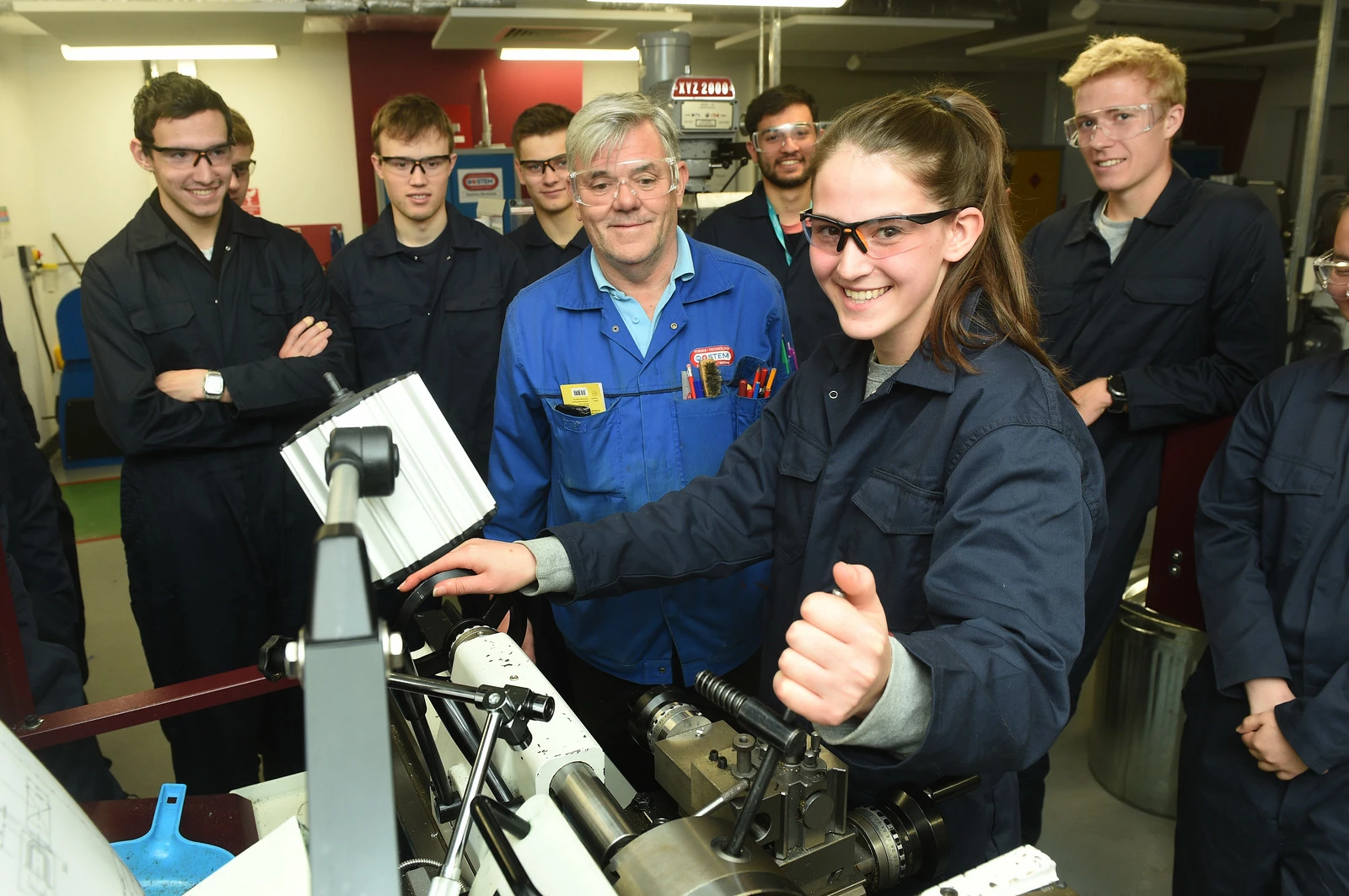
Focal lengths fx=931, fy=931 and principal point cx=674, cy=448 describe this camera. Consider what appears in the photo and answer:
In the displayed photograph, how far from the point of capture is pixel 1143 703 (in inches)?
95.8

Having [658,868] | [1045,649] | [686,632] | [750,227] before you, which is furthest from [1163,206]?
[658,868]

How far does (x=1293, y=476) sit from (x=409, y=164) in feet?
7.32

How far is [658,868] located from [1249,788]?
130cm

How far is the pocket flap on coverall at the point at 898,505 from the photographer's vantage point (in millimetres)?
1080

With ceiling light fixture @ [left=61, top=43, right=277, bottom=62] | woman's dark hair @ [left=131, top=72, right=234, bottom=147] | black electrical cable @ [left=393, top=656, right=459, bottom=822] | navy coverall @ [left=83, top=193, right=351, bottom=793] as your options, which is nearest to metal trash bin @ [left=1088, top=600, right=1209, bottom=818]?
black electrical cable @ [left=393, top=656, right=459, bottom=822]

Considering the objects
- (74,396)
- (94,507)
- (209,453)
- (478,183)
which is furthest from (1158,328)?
(74,396)

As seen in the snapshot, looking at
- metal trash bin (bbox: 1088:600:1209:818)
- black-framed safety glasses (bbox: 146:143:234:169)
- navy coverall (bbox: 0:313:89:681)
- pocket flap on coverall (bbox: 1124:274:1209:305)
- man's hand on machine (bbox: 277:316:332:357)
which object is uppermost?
black-framed safety glasses (bbox: 146:143:234:169)

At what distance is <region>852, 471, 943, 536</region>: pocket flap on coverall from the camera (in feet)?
3.54

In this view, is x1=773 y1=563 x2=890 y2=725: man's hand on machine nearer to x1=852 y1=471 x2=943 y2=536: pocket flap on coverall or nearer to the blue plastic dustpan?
x1=852 y1=471 x2=943 y2=536: pocket flap on coverall

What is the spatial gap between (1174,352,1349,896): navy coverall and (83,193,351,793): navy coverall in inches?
75.5

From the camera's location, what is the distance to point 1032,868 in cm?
93

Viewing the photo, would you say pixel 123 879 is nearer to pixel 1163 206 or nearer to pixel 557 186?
pixel 1163 206

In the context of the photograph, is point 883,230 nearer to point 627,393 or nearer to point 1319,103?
point 627,393

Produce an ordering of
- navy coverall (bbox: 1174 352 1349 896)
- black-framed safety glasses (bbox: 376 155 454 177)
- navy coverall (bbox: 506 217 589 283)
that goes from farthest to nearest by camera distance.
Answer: navy coverall (bbox: 506 217 589 283) < black-framed safety glasses (bbox: 376 155 454 177) < navy coverall (bbox: 1174 352 1349 896)
